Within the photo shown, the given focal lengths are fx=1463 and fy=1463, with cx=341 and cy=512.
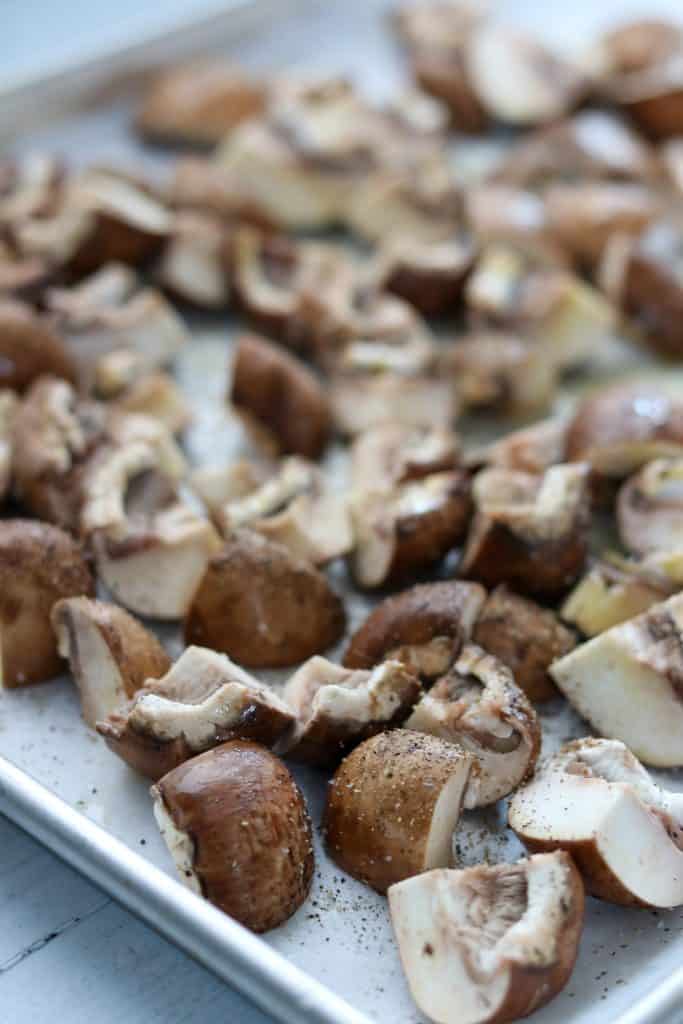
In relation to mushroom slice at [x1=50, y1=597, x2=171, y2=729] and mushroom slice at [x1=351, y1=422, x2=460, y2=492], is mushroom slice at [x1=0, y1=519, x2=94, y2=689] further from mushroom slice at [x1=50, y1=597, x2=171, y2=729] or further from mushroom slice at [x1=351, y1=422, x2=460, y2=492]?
mushroom slice at [x1=351, y1=422, x2=460, y2=492]

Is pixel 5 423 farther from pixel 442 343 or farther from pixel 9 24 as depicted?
pixel 9 24

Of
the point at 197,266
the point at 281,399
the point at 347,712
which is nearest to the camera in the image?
the point at 347,712

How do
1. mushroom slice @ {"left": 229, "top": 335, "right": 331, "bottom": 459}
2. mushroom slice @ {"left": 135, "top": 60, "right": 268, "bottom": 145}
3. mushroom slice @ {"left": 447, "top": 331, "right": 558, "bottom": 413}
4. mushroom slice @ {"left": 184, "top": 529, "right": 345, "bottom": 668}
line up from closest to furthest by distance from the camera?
mushroom slice @ {"left": 184, "top": 529, "right": 345, "bottom": 668}, mushroom slice @ {"left": 229, "top": 335, "right": 331, "bottom": 459}, mushroom slice @ {"left": 447, "top": 331, "right": 558, "bottom": 413}, mushroom slice @ {"left": 135, "top": 60, "right": 268, "bottom": 145}

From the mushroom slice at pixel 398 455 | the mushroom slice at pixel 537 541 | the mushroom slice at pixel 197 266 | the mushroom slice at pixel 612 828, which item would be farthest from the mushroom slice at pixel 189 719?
the mushroom slice at pixel 197 266

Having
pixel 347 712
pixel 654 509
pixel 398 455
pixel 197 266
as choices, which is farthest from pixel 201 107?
pixel 347 712

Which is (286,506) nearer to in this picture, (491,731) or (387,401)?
(387,401)

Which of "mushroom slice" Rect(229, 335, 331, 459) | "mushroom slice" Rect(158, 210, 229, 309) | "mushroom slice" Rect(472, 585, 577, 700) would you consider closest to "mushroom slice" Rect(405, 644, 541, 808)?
"mushroom slice" Rect(472, 585, 577, 700)

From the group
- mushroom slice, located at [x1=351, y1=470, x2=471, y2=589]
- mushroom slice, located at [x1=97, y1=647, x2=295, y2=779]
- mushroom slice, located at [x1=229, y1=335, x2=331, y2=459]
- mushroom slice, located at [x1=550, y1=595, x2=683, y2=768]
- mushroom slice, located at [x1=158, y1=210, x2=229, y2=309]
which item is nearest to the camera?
mushroom slice, located at [x1=97, y1=647, x2=295, y2=779]

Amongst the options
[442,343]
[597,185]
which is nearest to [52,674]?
[442,343]

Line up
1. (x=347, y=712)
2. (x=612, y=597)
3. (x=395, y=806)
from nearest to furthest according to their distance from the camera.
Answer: (x=395, y=806) < (x=347, y=712) < (x=612, y=597)
